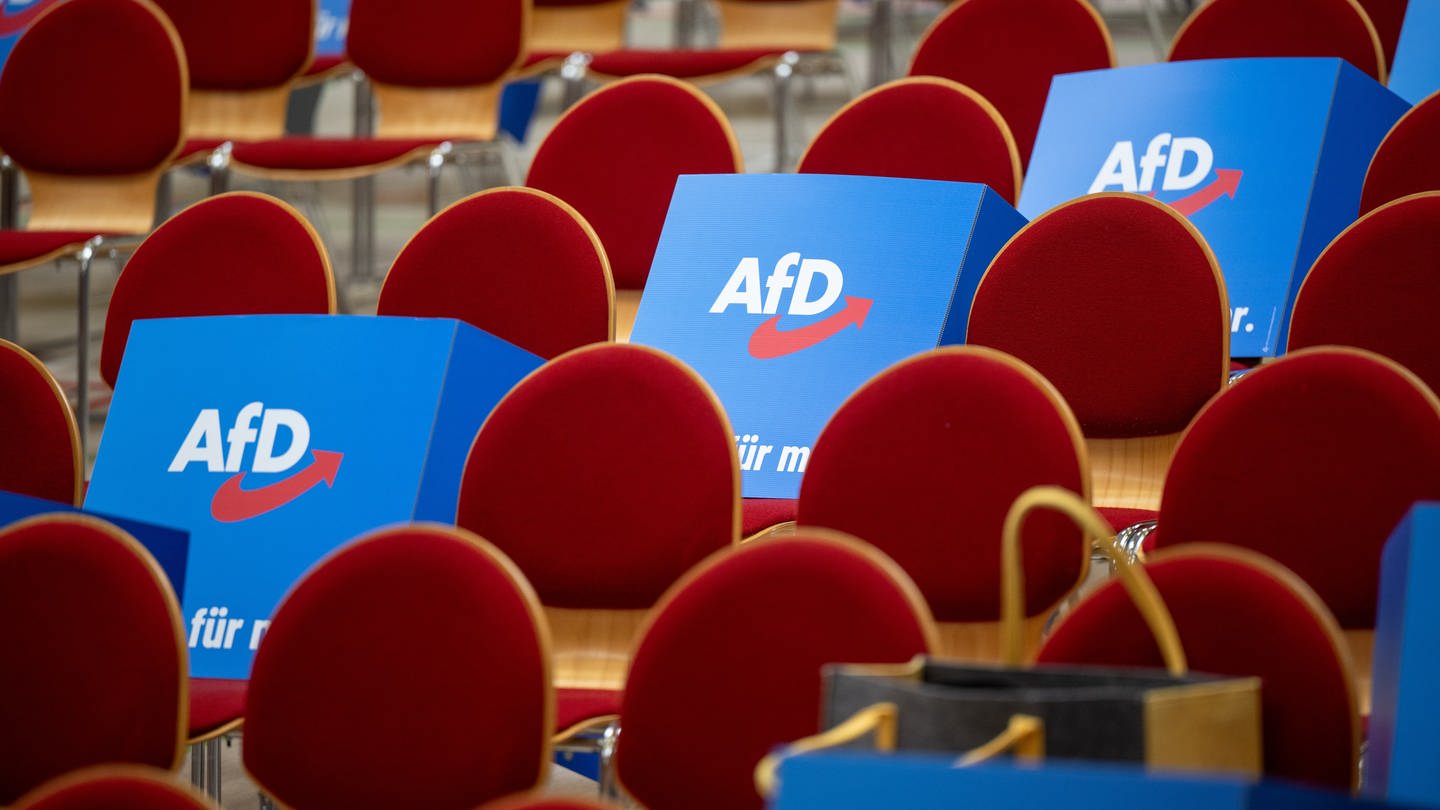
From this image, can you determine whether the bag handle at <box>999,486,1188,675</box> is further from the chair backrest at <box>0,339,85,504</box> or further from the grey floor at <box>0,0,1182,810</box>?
the grey floor at <box>0,0,1182,810</box>

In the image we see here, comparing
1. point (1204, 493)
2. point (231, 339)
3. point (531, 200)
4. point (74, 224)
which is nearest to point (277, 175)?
point (74, 224)

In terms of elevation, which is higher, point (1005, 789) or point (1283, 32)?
point (1283, 32)

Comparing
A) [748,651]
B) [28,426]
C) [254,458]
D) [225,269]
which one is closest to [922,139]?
[225,269]

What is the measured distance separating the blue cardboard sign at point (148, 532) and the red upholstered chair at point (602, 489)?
43 centimetres

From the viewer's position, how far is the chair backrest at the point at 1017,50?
15.8ft

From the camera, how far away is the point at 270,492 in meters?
3.12

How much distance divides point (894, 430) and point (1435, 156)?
156 centimetres

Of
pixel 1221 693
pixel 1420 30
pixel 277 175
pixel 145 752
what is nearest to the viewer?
pixel 1221 693

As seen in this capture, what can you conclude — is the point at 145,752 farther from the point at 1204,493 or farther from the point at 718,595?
the point at 1204,493

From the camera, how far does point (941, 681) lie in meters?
1.84

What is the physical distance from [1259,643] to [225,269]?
265 centimetres

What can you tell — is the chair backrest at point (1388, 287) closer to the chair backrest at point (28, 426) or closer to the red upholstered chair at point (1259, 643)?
the red upholstered chair at point (1259, 643)

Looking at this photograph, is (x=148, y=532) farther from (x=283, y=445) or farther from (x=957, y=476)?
(x=957, y=476)

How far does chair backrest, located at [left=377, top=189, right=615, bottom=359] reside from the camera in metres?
3.74
